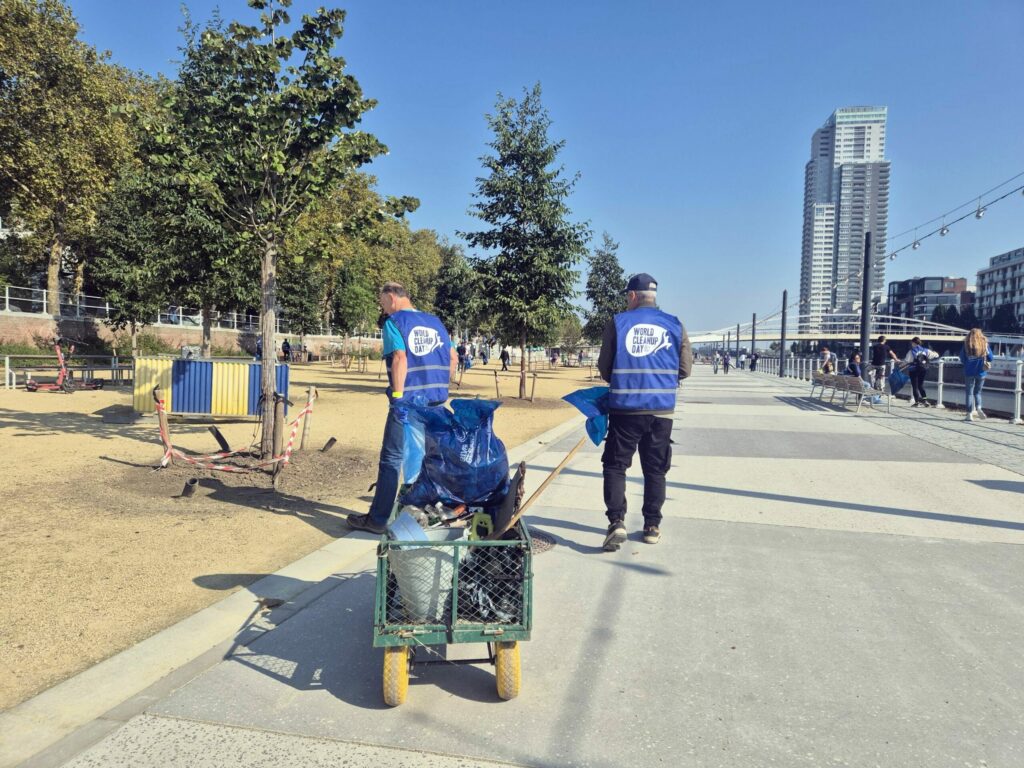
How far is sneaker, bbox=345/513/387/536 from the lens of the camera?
5.32 metres

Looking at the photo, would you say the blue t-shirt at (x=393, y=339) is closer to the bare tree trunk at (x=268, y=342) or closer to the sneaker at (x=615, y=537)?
the sneaker at (x=615, y=537)

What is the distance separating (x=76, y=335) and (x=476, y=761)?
37.5m

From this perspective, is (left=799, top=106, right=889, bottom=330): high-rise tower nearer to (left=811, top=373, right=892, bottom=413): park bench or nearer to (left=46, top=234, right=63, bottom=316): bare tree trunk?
(left=811, top=373, right=892, bottom=413): park bench

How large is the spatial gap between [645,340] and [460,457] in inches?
75.4

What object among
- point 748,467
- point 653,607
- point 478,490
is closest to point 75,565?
point 478,490

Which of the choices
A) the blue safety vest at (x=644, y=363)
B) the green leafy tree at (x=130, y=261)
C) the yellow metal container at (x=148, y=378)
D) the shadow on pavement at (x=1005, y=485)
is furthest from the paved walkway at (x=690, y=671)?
the green leafy tree at (x=130, y=261)

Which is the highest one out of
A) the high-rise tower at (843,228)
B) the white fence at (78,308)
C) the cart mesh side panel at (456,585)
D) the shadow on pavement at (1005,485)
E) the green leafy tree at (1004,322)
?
the high-rise tower at (843,228)

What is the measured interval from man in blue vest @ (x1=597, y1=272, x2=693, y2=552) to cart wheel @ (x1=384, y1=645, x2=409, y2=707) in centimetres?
246

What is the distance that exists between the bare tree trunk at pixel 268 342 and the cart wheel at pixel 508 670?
5.34 meters

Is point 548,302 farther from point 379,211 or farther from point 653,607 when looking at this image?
point 653,607

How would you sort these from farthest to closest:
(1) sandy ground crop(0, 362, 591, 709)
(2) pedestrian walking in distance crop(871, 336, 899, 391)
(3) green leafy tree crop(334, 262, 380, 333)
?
1. (3) green leafy tree crop(334, 262, 380, 333)
2. (2) pedestrian walking in distance crop(871, 336, 899, 391)
3. (1) sandy ground crop(0, 362, 591, 709)

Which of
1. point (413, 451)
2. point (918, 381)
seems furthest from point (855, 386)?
point (413, 451)

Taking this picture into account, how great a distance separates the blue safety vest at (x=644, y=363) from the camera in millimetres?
4879

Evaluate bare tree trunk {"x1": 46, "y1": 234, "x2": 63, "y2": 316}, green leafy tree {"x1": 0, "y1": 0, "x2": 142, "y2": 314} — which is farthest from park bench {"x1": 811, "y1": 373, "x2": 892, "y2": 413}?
bare tree trunk {"x1": 46, "y1": 234, "x2": 63, "y2": 316}
